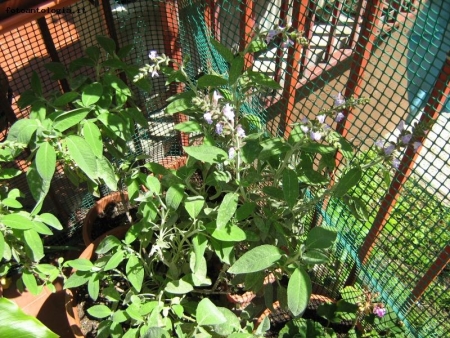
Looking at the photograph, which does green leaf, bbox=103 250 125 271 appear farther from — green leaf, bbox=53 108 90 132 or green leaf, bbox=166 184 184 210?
green leaf, bbox=53 108 90 132

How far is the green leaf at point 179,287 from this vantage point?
1159mm

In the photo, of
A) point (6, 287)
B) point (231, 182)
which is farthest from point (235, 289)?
point (6, 287)

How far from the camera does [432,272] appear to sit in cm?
116

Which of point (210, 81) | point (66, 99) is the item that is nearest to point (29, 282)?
point (66, 99)

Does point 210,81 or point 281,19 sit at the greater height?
point 281,19

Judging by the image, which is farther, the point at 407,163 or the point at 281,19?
the point at 281,19

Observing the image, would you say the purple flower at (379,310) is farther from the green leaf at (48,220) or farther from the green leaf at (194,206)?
the green leaf at (48,220)

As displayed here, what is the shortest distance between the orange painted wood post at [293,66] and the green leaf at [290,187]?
0.23m

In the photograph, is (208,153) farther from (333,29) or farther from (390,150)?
(333,29)

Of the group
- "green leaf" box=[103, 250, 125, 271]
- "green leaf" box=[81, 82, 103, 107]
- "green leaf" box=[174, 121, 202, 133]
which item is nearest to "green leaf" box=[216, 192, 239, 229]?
"green leaf" box=[174, 121, 202, 133]

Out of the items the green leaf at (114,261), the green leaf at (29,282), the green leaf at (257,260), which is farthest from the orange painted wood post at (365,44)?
the green leaf at (29,282)

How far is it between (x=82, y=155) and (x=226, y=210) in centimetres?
39

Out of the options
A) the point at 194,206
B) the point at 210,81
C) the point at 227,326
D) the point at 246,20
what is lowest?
the point at 227,326

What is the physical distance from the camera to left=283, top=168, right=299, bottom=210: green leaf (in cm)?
101
